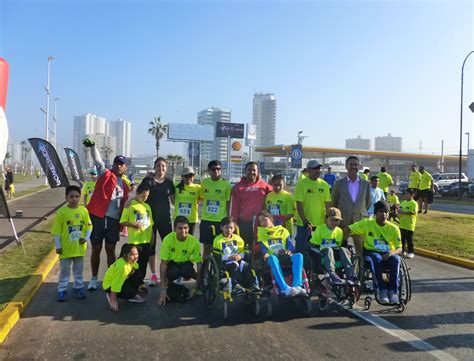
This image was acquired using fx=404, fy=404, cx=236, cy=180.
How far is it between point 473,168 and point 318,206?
36723mm

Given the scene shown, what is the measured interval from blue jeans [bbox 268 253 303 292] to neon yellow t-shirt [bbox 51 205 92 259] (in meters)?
2.60

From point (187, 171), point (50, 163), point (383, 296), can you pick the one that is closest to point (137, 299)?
point (187, 171)

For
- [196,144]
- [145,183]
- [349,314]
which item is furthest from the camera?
[196,144]

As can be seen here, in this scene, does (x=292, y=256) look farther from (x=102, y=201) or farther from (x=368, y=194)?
(x=102, y=201)

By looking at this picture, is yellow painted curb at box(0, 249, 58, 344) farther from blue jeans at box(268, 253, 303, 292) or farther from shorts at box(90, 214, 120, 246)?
blue jeans at box(268, 253, 303, 292)

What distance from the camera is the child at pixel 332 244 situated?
207 inches

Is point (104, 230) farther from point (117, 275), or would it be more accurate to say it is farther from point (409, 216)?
point (409, 216)

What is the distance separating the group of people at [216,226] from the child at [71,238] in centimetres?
1

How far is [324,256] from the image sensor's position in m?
5.38

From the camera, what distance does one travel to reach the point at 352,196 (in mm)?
6270

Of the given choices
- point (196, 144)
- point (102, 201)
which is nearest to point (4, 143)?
point (102, 201)

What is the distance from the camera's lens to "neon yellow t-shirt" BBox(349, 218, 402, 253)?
5.47 metres

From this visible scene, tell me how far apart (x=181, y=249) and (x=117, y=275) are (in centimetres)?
88

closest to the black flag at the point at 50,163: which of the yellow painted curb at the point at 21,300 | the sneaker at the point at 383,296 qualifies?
the yellow painted curb at the point at 21,300
